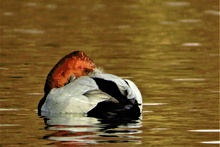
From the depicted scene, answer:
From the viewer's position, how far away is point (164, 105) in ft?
45.8

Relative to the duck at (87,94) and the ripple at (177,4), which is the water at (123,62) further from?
the duck at (87,94)

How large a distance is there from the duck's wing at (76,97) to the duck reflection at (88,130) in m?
0.10

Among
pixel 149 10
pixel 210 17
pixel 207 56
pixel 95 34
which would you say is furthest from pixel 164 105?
pixel 149 10

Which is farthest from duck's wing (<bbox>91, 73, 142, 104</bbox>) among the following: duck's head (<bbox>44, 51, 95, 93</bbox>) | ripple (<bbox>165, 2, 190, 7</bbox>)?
ripple (<bbox>165, 2, 190, 7</bbox>)

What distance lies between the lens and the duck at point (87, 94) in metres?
12.7

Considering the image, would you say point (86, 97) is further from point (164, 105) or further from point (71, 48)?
point (71, 48)

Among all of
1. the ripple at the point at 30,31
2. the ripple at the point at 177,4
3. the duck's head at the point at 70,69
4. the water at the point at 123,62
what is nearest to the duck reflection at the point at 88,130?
the water at the point at 123,62

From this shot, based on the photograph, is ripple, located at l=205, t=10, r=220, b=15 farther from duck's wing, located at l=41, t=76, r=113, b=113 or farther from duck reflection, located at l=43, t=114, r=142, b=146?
duck reflection, located at l=43, t=114, r=142, b=146

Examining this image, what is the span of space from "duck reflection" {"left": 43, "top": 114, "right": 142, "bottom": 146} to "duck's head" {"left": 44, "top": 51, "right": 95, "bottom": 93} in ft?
2.68

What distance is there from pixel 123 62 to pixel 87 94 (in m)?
5.66

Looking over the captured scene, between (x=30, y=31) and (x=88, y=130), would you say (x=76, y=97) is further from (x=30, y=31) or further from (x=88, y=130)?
(x=30, y=31)

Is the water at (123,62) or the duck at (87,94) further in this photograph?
the duck at (87,94)

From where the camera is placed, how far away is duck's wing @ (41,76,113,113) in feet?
42.0

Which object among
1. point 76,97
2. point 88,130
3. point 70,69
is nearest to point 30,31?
point 70,69
